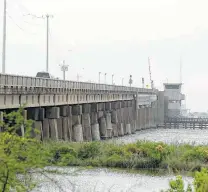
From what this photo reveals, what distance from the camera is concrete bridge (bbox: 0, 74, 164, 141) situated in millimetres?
52769

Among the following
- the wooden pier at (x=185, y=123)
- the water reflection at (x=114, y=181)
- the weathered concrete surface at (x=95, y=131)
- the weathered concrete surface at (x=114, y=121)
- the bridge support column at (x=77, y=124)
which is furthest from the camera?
the wooden pier at (x=185, y=123)

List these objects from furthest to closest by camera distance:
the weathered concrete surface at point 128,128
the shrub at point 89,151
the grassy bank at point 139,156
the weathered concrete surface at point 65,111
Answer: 1. the weathered concrete surface at point 128,128
2. the weathered concrete surface at point 65,111
3. the shrub at point 89,151
4. the grassy bank at point 139,156

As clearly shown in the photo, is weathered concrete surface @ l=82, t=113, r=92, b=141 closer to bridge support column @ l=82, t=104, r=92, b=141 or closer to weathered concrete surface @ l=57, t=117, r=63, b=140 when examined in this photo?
bridge support column @ l=82, t=104, r=92, b=141

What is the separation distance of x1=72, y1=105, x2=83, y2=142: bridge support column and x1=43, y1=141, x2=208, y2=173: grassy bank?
26309mm

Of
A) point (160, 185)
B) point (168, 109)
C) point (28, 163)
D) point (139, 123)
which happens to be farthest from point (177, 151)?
point (168, 109)

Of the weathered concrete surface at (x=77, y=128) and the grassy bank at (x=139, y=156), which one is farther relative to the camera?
the weathered concrete surface at (x=77, y=128)

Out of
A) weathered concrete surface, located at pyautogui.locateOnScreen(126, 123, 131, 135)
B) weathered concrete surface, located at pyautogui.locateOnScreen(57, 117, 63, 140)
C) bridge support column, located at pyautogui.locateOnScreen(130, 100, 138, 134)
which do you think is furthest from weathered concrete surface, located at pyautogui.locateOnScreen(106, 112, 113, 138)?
weathered concrete surface, located at pyautogui.locateOnScreen(57, 117, 63, 140)

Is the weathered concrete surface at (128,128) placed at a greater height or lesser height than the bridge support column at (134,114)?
lesser

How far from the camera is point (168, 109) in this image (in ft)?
562

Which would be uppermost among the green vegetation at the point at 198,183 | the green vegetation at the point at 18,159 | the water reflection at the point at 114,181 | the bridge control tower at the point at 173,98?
the bridge control tower at the point at 173,98

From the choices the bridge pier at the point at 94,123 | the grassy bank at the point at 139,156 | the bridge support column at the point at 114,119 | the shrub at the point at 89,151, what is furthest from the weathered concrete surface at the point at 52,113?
the bridge support column at the point at 114,119

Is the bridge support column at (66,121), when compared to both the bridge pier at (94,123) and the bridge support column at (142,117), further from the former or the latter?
the bridge support column at (142,117)

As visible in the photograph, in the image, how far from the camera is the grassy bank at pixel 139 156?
1816 inches

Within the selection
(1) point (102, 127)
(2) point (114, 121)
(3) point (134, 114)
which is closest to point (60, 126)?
(1) point (102, 127)
